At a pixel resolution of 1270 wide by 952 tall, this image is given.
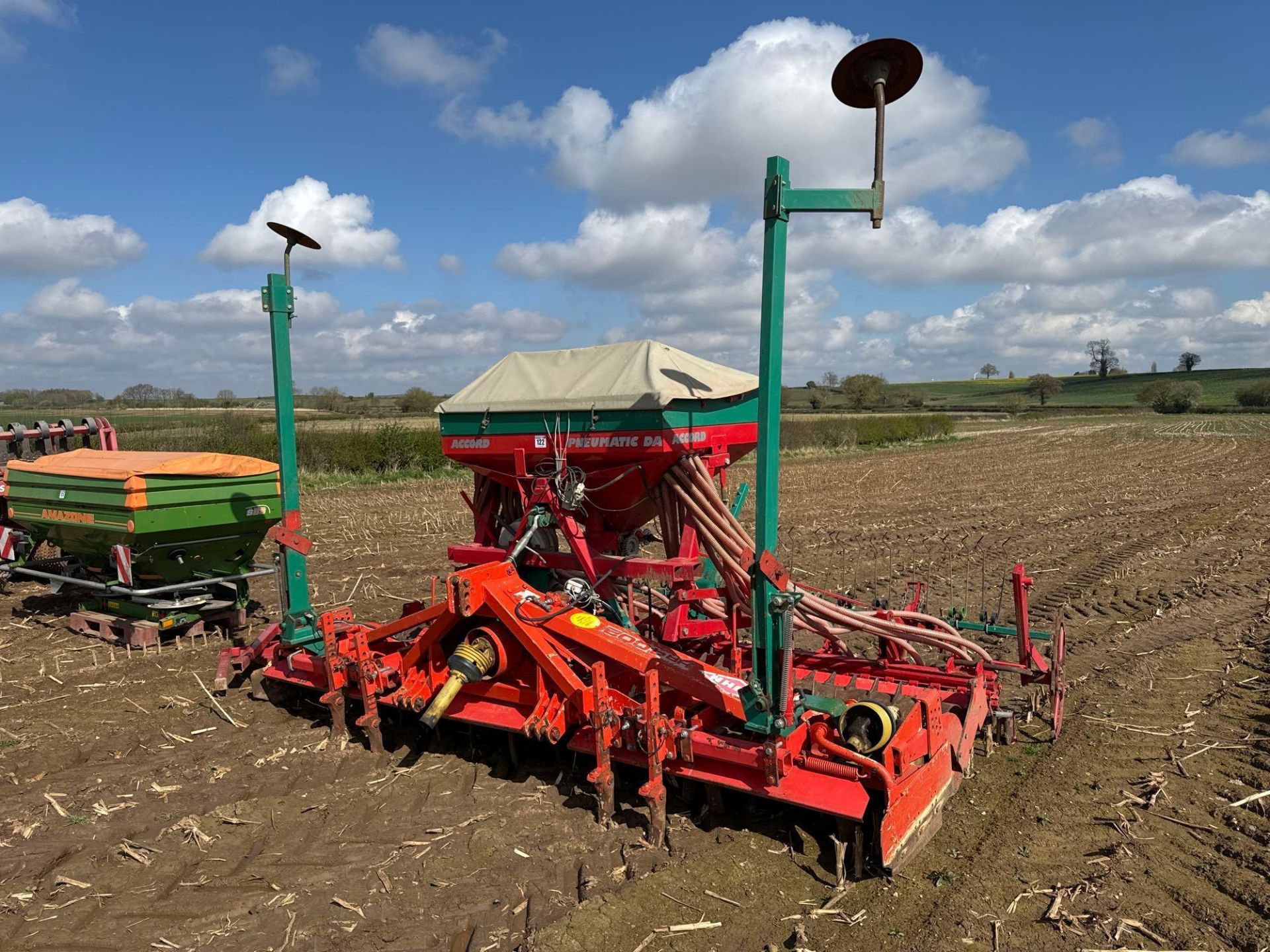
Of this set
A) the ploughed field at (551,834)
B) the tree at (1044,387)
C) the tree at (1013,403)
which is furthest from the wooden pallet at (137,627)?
the tree at (1044,387)

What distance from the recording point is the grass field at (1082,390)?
77125 mm

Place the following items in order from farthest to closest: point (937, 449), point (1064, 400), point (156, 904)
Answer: point (1064, 400), point (937, 449), point (156, 904)

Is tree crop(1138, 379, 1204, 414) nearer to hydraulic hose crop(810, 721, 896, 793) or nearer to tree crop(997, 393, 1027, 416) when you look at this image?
tree crop(997, 393, 1027, 416)

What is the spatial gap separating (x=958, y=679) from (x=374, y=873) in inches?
140

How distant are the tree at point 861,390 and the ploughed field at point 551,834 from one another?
63.5 m

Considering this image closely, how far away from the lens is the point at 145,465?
25.5ft

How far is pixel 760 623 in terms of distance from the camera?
4211 millimetres

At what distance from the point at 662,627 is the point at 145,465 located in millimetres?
5145

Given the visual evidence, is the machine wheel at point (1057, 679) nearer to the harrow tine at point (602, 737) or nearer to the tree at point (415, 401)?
the harrow tine at point (602, 737)

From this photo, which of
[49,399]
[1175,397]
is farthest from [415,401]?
[1175,397]

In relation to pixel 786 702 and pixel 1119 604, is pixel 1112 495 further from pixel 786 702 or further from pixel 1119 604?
pixel 786 702

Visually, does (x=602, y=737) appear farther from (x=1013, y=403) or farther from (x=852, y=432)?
(x=1013, y=403)

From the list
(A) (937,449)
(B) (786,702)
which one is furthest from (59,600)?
(A) (937,449)

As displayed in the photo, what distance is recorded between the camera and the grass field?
7712cm
